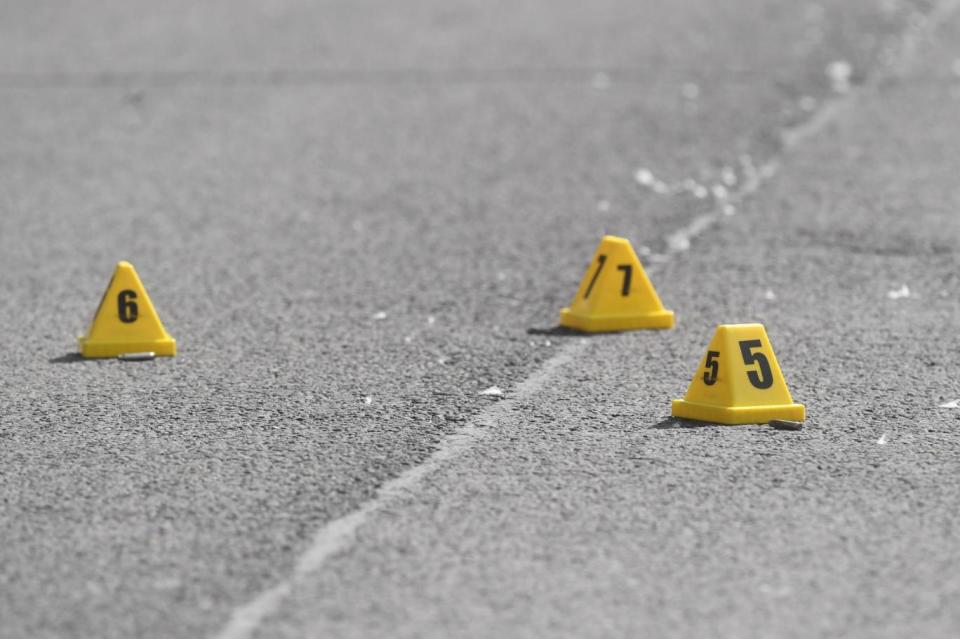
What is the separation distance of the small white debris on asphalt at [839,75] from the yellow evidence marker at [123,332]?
774 cm

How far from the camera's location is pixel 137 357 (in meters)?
6.68

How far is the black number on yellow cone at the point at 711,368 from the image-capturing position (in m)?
5.75

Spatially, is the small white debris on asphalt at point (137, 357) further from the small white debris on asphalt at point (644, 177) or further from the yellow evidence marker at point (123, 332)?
the small white debris on asphalt at point (644, 177)

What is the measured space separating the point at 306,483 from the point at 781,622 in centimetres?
172

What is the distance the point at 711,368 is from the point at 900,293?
7.50 feet

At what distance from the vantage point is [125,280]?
6816 mm

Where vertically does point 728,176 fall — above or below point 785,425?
above

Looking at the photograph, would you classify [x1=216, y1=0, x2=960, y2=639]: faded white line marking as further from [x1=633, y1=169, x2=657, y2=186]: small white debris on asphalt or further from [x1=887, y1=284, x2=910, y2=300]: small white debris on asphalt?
[x1=633, y1=169, x2=657, y2=186]: small white debris on asphalt

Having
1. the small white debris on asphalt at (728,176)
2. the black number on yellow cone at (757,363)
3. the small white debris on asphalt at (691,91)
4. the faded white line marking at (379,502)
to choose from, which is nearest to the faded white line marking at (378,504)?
the faded white line marking at (379,502)

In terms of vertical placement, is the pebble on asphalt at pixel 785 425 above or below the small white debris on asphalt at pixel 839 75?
below

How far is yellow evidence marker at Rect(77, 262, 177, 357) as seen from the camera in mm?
6703

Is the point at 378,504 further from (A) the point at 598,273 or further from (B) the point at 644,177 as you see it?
(B) the point at 644,177

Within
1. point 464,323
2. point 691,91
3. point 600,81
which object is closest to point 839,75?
point 691,91

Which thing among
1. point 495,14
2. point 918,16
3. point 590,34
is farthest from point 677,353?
point 918,16
